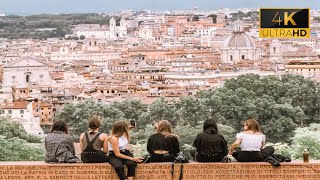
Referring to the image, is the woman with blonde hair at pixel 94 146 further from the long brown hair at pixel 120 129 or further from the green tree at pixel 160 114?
the green tree at pixel 160 114

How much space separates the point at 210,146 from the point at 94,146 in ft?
2.26

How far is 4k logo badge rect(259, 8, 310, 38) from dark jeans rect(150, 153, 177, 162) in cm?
112

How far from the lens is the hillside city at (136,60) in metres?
35.8

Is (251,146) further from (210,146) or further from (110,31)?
(110,31)

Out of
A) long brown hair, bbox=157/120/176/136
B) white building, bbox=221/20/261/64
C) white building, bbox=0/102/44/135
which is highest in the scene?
long brown hair, bbox=157/120/176/136

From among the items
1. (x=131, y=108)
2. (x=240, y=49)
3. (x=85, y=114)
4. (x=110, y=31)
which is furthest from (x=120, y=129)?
(x=110, y=31)

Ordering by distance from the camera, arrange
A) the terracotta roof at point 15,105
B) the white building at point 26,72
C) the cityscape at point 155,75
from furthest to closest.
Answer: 1. the white building at point 26,72
2. the terracotta roof at point 15,105
3. the cityscape at point 155,75

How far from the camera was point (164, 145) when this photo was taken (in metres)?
5.85

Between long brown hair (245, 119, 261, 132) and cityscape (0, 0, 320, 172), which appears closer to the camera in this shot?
long brown hair (245, 119, 261, 132)

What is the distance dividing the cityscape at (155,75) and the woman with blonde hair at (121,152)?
165cm

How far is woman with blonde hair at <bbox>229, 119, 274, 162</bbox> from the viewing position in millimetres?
5832

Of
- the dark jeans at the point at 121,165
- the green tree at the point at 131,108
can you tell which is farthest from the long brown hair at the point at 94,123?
the green tree at the point at 131,108

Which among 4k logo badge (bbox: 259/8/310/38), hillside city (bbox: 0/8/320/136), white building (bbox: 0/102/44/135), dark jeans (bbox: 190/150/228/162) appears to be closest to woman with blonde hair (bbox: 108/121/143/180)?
dark jeans (bbox: 190/150/228/162)

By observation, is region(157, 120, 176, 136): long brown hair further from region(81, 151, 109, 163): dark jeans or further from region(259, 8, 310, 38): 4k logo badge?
region(259, 8, 310, 38): 4k logo badge
